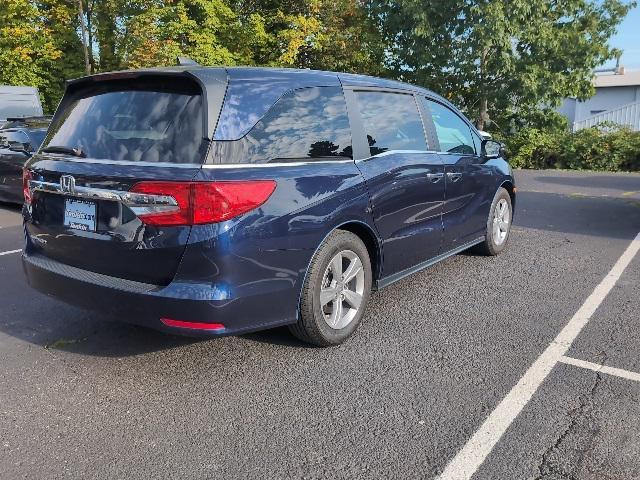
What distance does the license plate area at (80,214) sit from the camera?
3141mm

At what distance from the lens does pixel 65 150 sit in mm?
3412

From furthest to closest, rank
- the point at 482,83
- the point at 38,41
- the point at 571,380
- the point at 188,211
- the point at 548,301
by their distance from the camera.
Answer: the point at 38,41, the point at 482,83, the point at 548,301, the point at 571,380, the point at 188,211

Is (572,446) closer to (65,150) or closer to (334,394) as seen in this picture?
(334,394)

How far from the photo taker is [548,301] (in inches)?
181

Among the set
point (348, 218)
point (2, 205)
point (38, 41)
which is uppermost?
point (38, 41)

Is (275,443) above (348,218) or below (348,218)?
below

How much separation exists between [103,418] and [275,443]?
2.99ft

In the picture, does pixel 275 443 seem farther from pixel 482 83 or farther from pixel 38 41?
pixel 38 41

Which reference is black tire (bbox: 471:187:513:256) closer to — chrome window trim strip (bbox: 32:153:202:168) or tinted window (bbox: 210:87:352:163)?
tinted window (bbox: 210:87:352:163)

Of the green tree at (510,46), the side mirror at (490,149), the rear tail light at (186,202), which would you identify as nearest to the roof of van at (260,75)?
the rear tail light at (186,202)

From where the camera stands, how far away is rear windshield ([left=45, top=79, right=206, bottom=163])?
304 centimetres

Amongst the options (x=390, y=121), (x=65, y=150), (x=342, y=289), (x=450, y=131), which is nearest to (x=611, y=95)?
(x=450, y=131)

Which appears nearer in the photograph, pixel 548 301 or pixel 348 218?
pixel 348 218

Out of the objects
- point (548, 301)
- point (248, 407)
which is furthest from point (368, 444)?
point (548, 301)
